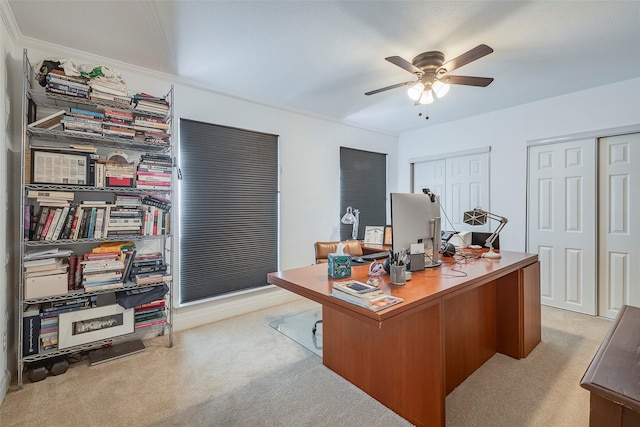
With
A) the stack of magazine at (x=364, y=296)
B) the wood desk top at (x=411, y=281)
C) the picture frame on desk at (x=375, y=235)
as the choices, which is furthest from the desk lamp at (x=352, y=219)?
the stack of magazine at (x=364, y=296)

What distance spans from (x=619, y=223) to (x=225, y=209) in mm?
4326

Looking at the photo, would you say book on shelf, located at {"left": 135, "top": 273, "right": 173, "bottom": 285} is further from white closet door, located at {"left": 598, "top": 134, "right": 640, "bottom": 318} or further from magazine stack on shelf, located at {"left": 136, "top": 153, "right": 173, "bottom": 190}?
white closet door, located at {"left": 598, "top": 134, "right": 640, "bottom": 318}

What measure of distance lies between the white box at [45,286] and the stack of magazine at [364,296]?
206 cm

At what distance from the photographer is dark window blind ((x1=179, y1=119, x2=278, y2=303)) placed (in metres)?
3.03

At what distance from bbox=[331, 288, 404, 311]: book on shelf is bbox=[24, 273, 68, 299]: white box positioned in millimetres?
2080

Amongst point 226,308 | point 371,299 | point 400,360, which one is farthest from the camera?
point 226,308

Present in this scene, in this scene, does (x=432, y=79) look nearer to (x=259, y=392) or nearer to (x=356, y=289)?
(x=356, y=289)

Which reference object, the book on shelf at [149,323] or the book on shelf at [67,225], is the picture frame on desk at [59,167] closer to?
the book on shelf at [67,225]

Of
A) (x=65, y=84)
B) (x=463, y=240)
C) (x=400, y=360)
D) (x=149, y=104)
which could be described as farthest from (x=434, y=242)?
(x=65, y=84)

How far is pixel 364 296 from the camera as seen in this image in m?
1.32

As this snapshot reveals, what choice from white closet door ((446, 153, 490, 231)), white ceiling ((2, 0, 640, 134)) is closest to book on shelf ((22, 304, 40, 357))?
white ceiling ((2, 0, 640, 134))

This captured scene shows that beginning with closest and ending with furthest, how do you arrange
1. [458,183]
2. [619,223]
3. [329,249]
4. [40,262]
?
[40,262] < [619,223] < [329,249] < [458,183]

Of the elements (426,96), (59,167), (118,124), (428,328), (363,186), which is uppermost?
(426,96)

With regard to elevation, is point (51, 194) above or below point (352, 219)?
above
